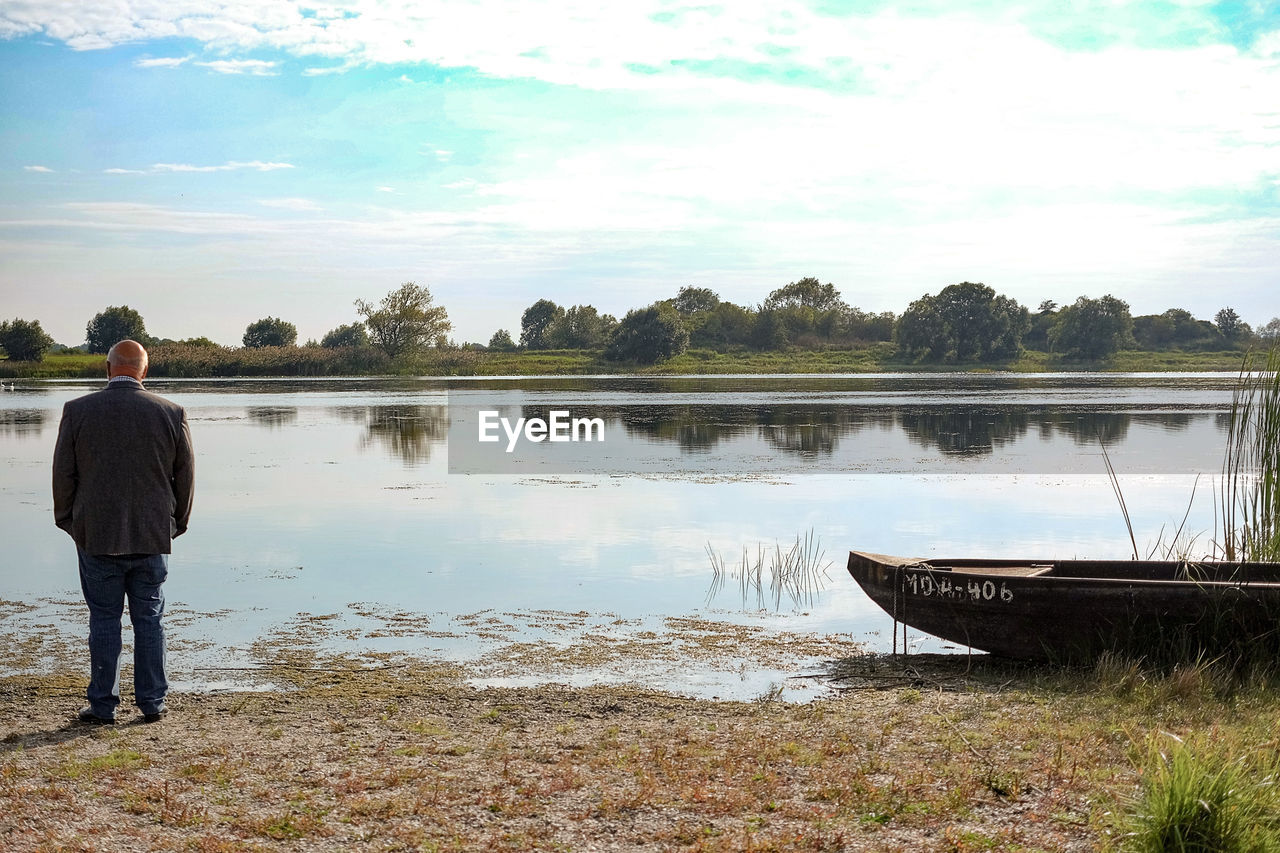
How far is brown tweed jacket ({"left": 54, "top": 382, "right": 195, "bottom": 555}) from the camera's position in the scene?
735 cm

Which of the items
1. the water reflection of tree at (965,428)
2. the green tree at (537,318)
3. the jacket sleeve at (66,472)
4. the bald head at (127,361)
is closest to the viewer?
the jacket sleeve at (66,472)

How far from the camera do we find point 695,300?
15962 cm

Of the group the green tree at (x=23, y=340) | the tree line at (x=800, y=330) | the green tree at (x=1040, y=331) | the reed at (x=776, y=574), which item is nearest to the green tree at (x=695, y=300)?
the tree line at (x=800, y=330)

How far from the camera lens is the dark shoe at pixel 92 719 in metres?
7.45

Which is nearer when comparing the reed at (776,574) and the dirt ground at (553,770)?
the dirt ground at (553,770)

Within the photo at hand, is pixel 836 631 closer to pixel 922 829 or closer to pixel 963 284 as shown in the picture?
pixel 922 829

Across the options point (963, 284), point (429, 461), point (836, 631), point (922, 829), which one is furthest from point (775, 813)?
point (963, 284)

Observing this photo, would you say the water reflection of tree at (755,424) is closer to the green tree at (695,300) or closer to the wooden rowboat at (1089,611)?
the wooden rowboat at (1089,611)

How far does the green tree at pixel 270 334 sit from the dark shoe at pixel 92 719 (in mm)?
138875

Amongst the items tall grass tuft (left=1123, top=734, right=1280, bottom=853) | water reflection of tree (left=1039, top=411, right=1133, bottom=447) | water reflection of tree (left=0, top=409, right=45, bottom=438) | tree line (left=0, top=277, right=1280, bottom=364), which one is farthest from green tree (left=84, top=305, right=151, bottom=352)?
tall grass tuft (left=1123, top=734, right=1280, bottom=853)

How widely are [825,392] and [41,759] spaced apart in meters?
61.5

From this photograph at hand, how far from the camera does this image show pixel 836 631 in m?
11.3

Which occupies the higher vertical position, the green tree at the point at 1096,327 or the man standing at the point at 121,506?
the green tree at the point at 1096,327

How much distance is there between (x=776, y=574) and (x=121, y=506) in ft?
27.4
